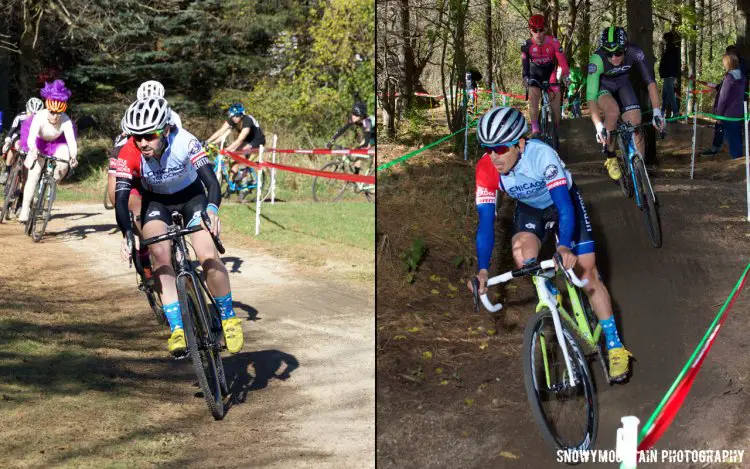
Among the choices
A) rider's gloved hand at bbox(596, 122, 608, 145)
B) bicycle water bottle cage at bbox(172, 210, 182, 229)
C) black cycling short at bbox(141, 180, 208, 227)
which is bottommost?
bicycle water bottle cage at bbox(172, 210, 182, 229)

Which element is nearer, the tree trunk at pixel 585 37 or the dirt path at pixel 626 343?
the dirt path at pixel 626 343

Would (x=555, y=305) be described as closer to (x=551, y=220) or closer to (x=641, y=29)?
(x=551, y=220)

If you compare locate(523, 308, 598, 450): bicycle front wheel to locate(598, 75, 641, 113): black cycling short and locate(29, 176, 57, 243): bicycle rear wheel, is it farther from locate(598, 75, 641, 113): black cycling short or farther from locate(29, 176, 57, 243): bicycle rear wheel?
locate(29, 176, 57, 243): bicycle rear wheel

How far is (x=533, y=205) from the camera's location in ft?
17.8

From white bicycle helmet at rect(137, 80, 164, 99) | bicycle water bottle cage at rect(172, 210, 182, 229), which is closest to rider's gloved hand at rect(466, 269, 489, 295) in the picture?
bicycle water bottle cage at rect(172, 210, 182, 229)

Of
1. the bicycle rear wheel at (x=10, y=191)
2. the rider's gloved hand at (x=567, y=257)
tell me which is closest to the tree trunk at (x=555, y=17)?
the rider's gloved hand at (x=567, y=257)

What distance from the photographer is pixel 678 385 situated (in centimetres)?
484

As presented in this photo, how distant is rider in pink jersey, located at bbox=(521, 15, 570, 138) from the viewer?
537 centimetres

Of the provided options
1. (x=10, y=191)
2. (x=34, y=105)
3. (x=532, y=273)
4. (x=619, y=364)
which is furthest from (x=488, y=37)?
(x=10, y=191)

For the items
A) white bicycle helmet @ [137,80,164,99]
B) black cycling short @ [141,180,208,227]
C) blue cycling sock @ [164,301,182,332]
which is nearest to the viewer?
blue cycling sock @ [164,301,182,332]

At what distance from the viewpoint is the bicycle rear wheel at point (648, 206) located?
5203mm

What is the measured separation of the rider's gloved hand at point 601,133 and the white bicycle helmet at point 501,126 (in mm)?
520

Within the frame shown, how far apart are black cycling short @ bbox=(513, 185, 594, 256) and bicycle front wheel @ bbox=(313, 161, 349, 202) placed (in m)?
13.2

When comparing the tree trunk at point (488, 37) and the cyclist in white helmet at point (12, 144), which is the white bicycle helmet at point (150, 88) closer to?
the tree trunk at point (488, 37)
